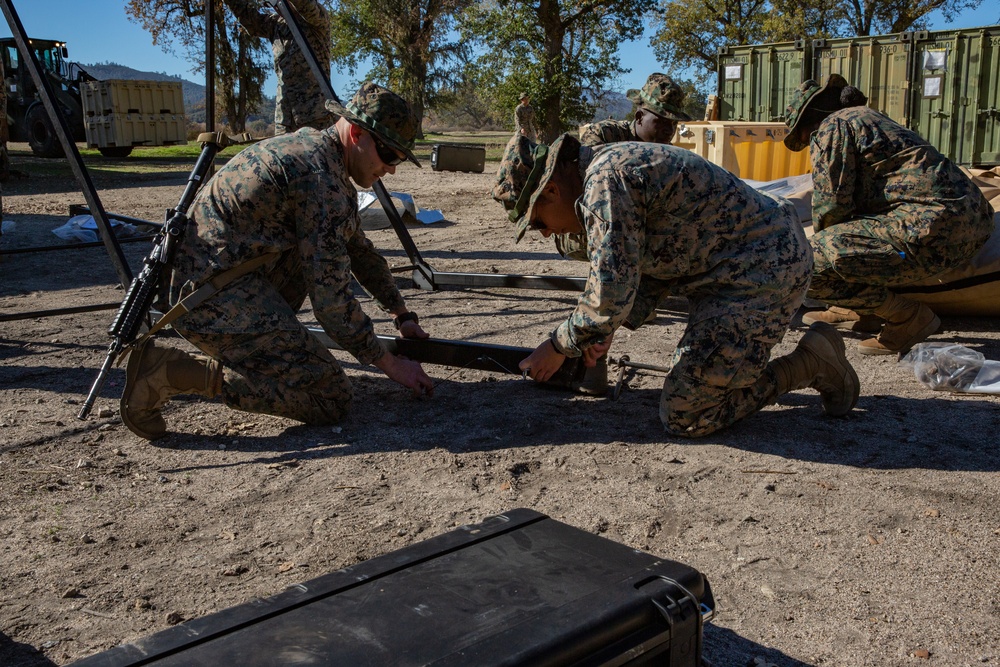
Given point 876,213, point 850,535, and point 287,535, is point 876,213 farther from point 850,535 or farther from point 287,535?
point 287,535

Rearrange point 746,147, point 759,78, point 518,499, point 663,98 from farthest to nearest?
point 759,78, point 746,147, point 663,98, point 518,499

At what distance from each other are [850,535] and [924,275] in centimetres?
239

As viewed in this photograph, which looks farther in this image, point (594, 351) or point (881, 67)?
point (881, 67)

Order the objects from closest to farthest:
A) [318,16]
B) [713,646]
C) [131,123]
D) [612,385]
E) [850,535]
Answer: [713,646]
[850,535]
[612,385]
[318,16]
[131,123]

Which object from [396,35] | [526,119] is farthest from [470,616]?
[396,35]

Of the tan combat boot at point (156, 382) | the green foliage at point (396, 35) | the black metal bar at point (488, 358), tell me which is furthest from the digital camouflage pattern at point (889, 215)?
the green foliage at point (396, 35)

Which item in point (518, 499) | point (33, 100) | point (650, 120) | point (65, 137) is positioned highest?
point (33, 100)

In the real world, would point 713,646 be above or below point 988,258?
below

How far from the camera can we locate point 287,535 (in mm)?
2787

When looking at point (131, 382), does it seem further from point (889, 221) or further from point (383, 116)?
point (889, 221)

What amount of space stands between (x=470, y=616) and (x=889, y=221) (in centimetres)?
378

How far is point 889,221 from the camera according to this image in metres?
4.60

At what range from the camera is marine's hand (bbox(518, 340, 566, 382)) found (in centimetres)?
326

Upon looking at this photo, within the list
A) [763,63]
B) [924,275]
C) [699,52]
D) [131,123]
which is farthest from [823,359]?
[699,52]
